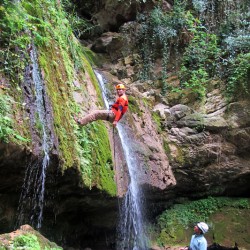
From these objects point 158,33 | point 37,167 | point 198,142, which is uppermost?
point 158,33

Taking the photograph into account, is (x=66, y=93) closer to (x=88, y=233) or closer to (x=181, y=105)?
(x=88, y=233)

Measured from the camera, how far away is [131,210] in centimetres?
919

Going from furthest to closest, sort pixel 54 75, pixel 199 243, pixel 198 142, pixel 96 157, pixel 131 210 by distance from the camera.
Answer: pixel 198 142 < pixel 131 210 < pixel 96 157 < pixel 54 75 < pixel 199 243

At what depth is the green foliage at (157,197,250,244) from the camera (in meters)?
10.7

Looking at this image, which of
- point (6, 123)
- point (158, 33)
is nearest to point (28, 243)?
point (6, 123)

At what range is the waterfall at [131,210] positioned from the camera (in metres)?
8.92

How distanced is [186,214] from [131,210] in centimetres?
280

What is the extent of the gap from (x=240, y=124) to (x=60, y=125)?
6.74m

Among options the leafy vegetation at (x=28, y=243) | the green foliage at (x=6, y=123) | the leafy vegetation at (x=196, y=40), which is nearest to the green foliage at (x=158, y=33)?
the leafy vegetation at (x=196, y=40)

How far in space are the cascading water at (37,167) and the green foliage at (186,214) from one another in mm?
5413

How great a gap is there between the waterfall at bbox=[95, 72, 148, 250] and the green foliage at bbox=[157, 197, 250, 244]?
2.63ft

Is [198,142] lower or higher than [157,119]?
lower

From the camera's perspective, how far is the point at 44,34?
666 cm

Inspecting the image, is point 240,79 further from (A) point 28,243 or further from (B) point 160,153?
(A) point 28,243
